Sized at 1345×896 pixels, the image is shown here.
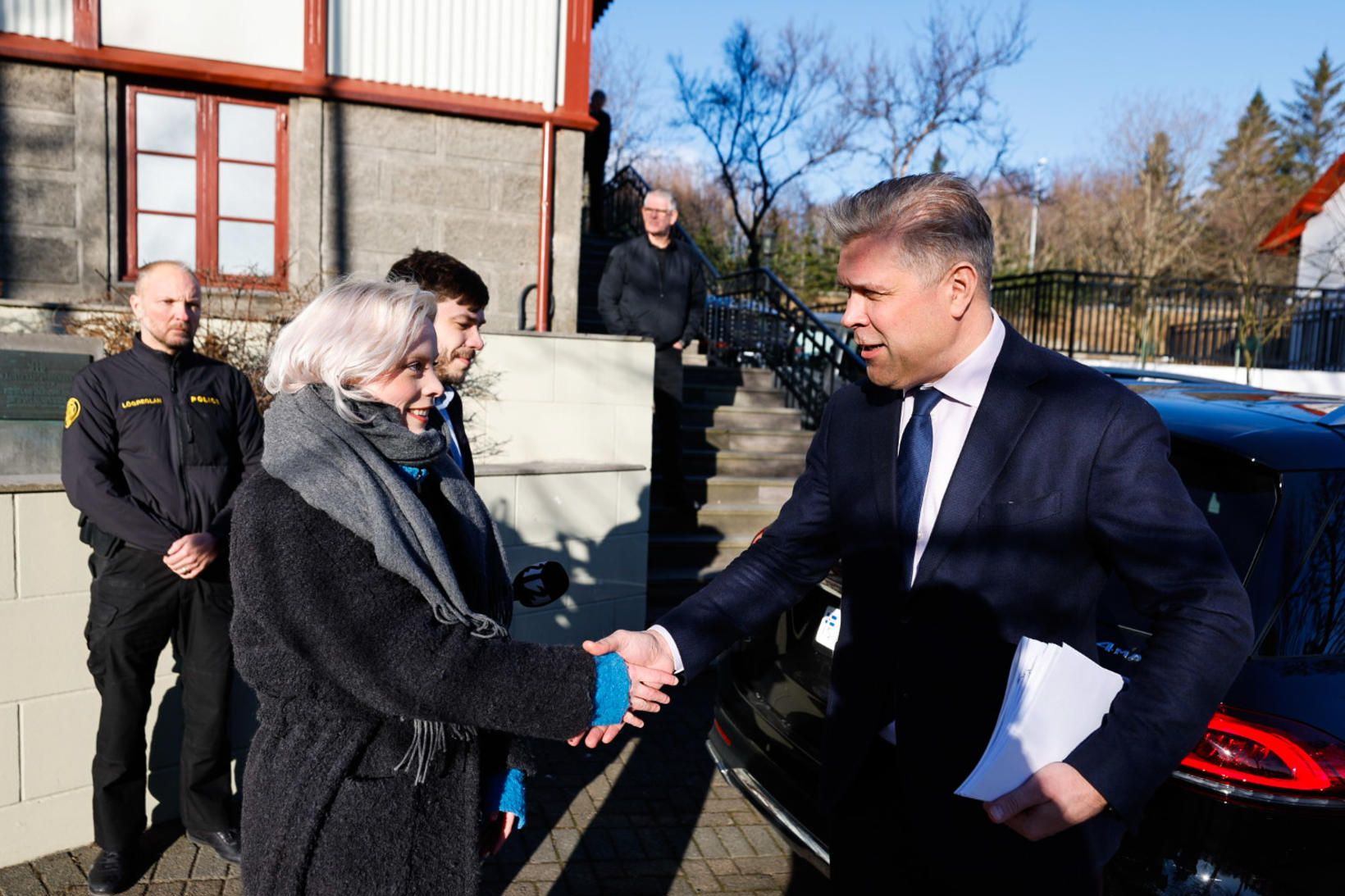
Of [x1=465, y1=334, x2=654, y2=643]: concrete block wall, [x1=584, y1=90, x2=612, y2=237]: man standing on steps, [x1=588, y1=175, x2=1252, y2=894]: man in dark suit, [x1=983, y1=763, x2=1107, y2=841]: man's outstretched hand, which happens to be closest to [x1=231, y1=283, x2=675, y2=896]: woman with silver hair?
[x1=588, y1=175, x2=1252, y2=894]: man in dark suit

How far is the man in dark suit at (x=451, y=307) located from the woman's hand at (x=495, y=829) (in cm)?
109

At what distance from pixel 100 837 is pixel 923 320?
10.9 ft

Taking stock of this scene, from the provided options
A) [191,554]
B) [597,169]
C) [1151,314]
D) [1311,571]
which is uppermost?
[597,169]

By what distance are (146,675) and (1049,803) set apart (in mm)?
3164

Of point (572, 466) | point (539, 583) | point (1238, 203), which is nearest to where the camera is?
point (539, 583)

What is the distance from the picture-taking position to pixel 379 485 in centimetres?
184

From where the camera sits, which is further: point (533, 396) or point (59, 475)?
point (533, 396)

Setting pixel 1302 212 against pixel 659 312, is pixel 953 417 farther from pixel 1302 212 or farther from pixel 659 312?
pixel 1302 212

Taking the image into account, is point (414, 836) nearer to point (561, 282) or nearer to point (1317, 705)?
point (1317, 705)

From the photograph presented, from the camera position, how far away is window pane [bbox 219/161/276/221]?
847cm

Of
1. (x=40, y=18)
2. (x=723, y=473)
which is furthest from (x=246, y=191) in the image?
(x=723, y=473)

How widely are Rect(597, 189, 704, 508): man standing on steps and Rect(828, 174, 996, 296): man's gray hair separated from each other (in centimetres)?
537

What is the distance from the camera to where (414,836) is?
1920mm

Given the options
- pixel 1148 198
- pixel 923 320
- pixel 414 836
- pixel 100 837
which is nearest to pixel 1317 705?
pixel 923 320
